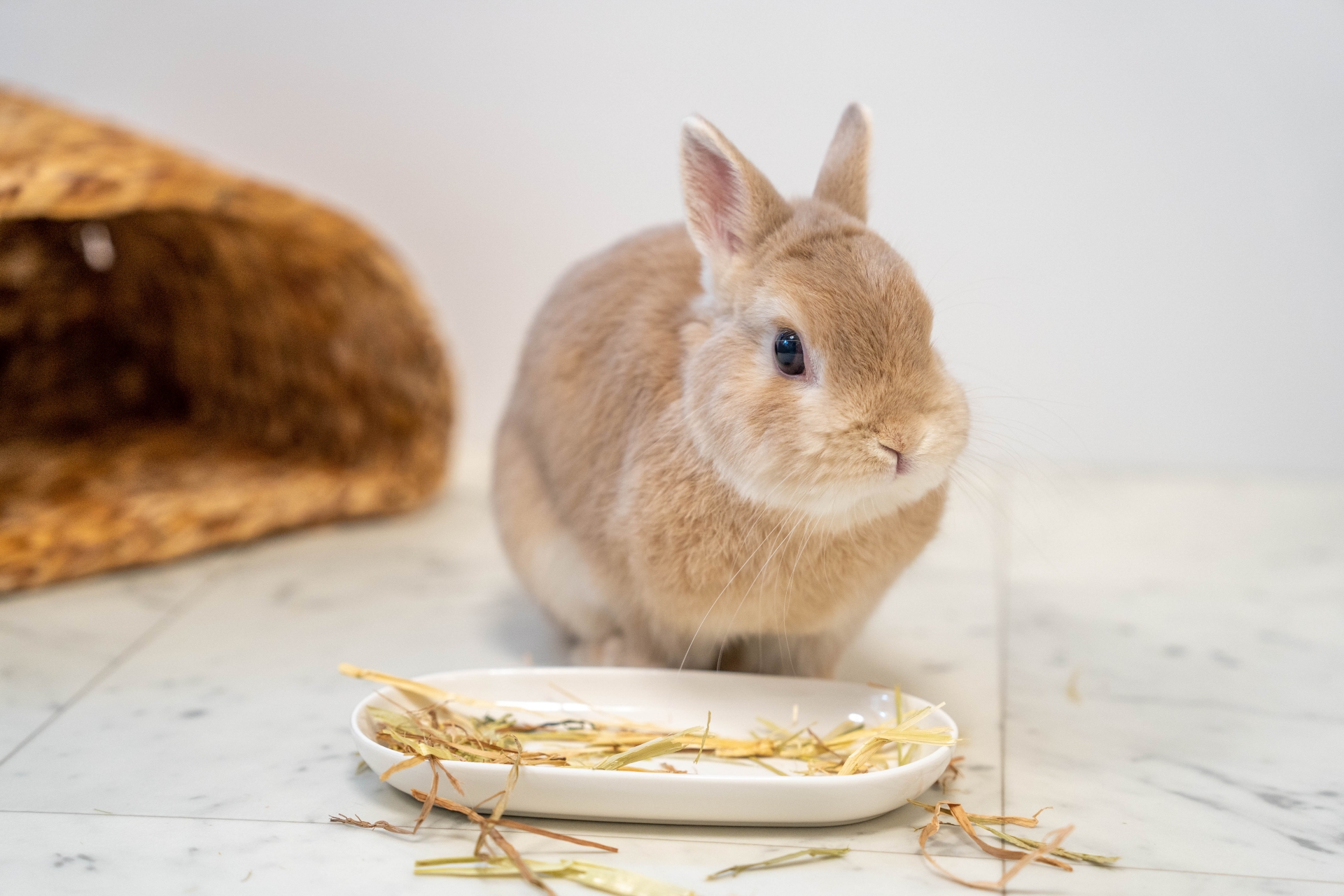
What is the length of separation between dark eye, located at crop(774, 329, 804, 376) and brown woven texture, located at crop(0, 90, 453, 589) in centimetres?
162

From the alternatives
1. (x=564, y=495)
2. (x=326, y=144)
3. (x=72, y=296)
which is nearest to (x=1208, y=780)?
(x=564, y=495)

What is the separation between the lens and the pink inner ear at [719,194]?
177 centimetres

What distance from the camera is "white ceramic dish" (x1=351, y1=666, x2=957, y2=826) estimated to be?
5.15 ft

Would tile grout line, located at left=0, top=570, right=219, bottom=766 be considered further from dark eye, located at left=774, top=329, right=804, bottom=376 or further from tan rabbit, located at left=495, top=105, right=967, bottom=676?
dark eye, located at left=774, top=329, right=804, bottom=376

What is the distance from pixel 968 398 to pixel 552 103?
2094mm

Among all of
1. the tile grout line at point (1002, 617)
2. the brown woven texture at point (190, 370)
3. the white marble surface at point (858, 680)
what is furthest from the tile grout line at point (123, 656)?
the tile grout line at point (1002, 617)

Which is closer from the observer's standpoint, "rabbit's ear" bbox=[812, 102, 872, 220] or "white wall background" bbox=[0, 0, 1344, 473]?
"rabbit's ear" bbox=[812, 102, 872, 220]

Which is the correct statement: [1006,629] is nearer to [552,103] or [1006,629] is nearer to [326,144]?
[552,103]

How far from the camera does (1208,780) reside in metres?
1.82

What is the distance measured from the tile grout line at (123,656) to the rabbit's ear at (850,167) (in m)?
1.57

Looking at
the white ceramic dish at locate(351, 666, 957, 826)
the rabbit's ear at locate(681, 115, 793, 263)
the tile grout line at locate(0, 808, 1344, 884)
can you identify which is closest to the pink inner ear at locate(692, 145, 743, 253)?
the rabbit's ear at locate(681, 115, 793, 263)

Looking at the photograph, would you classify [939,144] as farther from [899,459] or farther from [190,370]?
[190,370]

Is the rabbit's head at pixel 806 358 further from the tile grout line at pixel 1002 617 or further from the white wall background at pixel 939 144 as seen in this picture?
the white wall background at pixel 939 144

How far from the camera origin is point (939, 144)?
3299 millimetres
